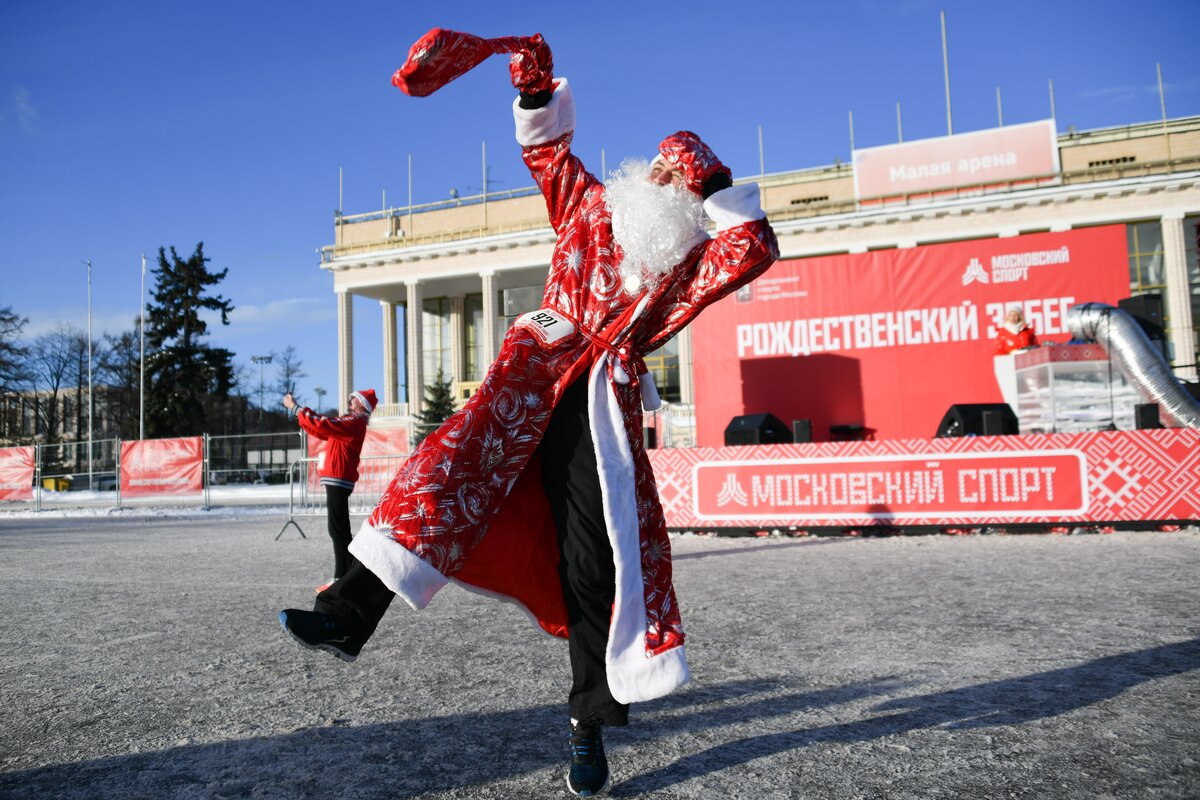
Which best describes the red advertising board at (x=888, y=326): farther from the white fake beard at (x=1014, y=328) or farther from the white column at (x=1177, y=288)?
the white column at (x=1177, y=288)

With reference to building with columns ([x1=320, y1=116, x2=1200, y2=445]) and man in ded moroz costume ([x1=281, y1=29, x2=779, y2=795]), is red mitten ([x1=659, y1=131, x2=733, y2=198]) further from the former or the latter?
building with columns ([x1=320, y1=116, x2=1200, y2=445])

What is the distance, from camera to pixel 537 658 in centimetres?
345

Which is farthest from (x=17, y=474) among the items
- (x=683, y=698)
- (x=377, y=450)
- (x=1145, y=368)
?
(x=1145, y=368)

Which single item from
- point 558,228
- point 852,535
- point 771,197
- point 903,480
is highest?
point 771,197

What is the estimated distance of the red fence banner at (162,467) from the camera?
18031 mm

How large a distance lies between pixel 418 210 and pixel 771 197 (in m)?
18.8

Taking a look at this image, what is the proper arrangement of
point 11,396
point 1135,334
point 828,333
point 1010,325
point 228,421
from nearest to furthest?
1. point 1135,334
2. point 1010,325
3. point 828,333
4. point 11,396
5. point 228,421

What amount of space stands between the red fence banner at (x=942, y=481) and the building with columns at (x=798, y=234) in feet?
48.6

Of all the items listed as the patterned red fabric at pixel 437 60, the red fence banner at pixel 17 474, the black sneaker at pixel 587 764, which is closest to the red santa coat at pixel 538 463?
the black sneaker at pixel 587 764

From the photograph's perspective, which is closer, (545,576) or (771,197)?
(545,576)

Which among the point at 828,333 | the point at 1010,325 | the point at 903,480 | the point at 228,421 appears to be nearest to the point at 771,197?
the point at 828,333

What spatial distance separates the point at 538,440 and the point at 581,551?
1.07 feet

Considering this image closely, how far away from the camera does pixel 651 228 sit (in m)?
2.27

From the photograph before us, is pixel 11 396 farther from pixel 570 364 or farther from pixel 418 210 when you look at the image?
pixel 570 364
